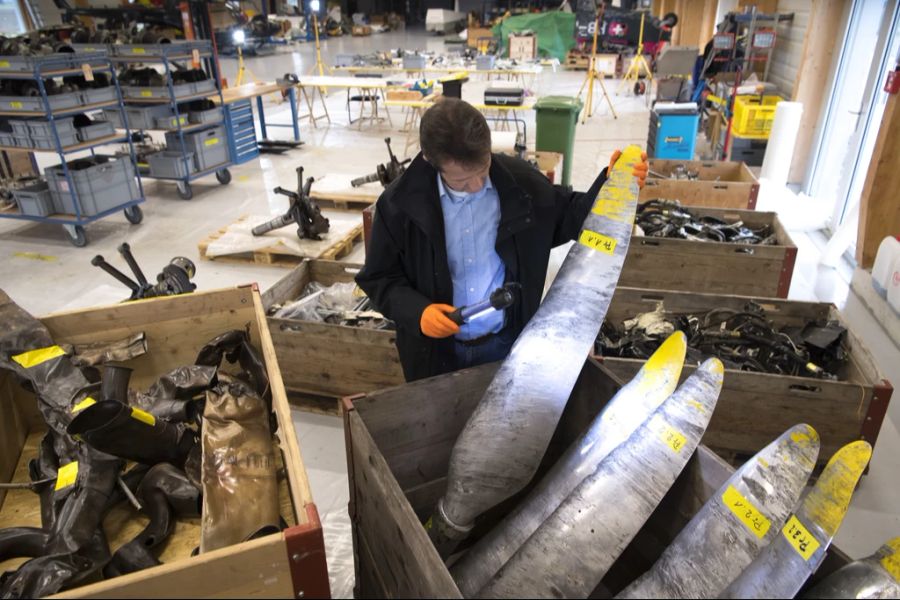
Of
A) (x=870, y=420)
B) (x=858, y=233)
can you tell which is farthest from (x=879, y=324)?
(x=870, y=420)

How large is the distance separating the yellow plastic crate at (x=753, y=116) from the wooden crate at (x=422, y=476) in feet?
20.1

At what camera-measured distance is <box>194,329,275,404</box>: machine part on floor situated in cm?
208

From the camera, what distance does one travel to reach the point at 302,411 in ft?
10.3

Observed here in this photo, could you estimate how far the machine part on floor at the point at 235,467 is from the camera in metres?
1.54

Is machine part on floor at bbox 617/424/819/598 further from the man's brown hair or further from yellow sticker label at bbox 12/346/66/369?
yellow sticker label at bbox 12/346/66/369

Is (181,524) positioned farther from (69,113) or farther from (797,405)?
(69,113)

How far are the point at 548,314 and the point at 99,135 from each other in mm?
5332

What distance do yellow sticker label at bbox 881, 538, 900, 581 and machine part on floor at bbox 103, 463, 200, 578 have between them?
1.71 metres

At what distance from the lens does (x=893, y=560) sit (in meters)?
1.20

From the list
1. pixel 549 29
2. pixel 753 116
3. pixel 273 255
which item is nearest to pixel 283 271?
pixel 273 255

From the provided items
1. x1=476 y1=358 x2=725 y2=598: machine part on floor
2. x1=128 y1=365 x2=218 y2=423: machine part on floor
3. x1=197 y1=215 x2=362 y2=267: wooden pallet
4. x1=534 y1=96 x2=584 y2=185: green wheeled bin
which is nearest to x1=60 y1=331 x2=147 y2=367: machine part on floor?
x1=128 y1=365 x2=218 y2=423: machine part on floor

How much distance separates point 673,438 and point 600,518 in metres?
0.27

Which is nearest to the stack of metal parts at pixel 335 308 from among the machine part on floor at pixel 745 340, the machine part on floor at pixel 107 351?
the machine part on floor at pixel 107 351

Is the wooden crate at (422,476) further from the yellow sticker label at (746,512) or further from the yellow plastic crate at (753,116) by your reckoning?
the yellow plastic crate at (753,116)
